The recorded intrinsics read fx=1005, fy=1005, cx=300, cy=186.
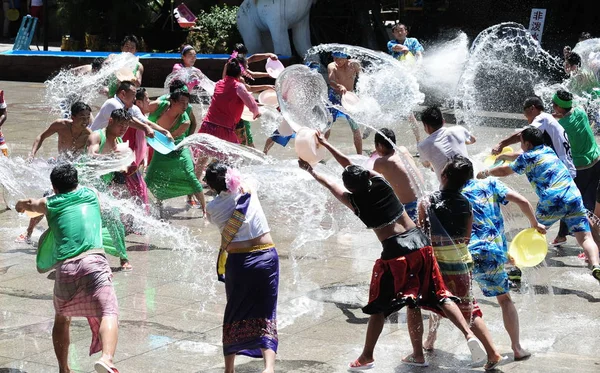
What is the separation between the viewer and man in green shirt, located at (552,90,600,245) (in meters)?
9.70

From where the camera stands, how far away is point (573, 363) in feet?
21.2

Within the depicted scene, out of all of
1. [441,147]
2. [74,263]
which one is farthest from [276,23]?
[74,263]

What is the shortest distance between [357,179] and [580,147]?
4.36 meters

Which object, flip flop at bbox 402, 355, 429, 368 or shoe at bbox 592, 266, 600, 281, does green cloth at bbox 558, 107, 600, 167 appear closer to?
shoe at bbox 592, 266, 600, 281

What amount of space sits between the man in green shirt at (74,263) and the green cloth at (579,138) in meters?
5.22

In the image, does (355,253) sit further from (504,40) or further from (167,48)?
(167,48)

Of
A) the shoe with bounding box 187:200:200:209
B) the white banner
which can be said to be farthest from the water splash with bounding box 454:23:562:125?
the shoe with bounding box 187:200:200:209

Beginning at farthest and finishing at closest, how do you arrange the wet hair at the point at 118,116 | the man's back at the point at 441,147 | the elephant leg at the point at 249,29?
the elephant leg at the point at 249,29, the wet hair at the point at 118,116, the man's back at the point at 441,147

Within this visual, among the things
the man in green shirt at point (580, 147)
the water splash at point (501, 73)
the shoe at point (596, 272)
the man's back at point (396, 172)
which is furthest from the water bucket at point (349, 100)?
the water splash at point (501, 73)

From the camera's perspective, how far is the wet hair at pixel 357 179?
609cm

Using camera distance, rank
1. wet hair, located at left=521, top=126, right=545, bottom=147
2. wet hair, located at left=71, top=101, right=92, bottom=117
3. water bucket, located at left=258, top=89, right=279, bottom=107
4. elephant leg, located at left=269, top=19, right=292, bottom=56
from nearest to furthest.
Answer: wet hair, located at left=521, top=126, right=545, bottom=147
wet hair, located at left=71, top=101, right=92, bottom=117
water bucket, located at left=258, top=89, right=279, bottom=107
elephant leg, located at left=269, top=19, right=292, bottom=56

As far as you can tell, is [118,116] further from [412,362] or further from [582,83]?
[582,83]

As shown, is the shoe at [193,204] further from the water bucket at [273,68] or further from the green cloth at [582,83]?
the green cloth at [582,83]

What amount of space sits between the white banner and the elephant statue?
201 inches
